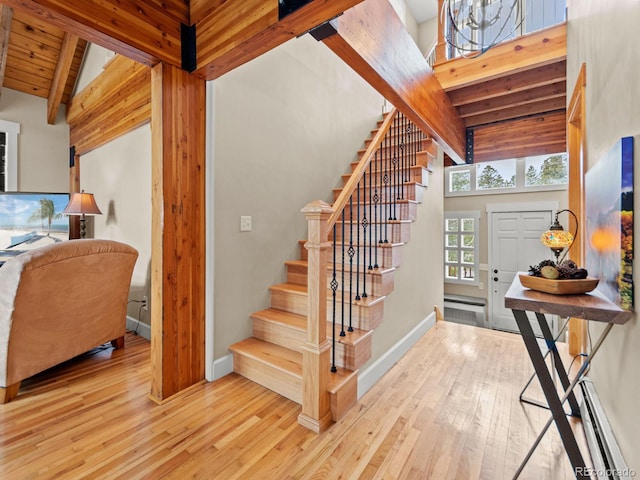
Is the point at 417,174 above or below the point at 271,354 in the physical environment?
above

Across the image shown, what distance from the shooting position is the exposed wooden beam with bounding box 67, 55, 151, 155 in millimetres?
2836

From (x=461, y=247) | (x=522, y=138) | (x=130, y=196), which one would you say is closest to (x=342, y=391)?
(x=130, y=196)

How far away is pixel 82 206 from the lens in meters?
3.35

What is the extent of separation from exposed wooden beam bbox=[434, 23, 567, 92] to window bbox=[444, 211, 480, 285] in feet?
10.7

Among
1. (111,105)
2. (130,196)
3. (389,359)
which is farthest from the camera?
(111,105)

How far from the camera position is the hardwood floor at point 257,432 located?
1441 millimetres

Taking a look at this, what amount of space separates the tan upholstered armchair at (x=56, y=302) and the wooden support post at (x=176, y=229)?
597mm

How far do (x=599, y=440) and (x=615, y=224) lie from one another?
1005 millimetres

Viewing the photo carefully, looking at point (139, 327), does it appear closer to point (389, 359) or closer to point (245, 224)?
point (245, 224)

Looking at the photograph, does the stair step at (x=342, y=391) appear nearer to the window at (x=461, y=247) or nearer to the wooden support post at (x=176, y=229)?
the wooden support post at (x=176, y=229)

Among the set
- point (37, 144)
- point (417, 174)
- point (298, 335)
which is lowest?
point (298, 335)

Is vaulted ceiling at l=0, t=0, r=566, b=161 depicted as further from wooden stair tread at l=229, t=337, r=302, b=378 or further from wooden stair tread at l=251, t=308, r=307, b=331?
wooden stair tread at l=229, t=337, r=302, b=378

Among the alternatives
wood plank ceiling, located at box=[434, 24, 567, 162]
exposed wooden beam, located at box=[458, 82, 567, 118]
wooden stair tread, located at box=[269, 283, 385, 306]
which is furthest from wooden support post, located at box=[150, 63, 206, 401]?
exposed wooden beam, located at box=[458, 82, 567, 118]

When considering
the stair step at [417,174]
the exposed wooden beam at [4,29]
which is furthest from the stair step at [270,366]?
the exposed wooden beam at [4,29]
